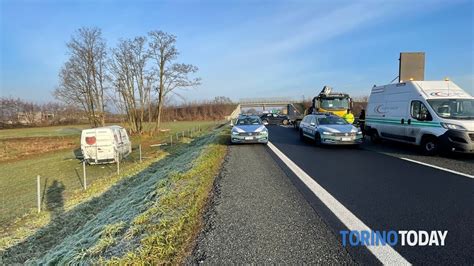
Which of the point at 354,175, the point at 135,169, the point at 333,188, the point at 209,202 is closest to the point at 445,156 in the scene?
the point at 354,175

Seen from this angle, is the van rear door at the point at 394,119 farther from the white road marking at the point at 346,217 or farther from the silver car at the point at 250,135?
the white road marking at the point at 346,217

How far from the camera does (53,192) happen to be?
11648 mm

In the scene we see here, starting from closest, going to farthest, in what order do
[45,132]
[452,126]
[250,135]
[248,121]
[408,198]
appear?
[408,198] < [452,126] < [250,135] < [248,121] < [45,132]

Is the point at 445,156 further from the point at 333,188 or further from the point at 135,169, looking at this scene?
the point at 135,169

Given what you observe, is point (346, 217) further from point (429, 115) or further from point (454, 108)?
point (454, 108)

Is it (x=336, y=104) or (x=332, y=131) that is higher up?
(x=336, y=104)

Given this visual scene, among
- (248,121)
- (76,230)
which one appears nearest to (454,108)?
(248,121)

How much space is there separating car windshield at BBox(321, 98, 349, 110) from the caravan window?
33.1 feet

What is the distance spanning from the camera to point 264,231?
12.6ft

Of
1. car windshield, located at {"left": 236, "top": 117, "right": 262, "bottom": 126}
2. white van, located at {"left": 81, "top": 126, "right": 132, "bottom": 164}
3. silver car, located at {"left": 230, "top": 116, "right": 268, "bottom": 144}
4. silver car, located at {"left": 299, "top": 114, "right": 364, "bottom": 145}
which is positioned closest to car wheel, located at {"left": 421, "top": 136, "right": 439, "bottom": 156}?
silver car, located at {"left": 299, "top": 114, "right": 364, "bottom": 145}

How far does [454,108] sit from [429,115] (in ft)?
2.78

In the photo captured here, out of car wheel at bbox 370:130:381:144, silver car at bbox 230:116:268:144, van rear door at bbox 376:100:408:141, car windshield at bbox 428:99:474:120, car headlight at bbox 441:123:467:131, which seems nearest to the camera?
car headlight at bbox 441:123:467:131

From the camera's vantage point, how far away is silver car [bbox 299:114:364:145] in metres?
12.7

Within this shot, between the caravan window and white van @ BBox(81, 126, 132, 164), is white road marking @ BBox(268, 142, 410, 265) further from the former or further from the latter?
white van @ BBox(81, 126, 132, 164)
